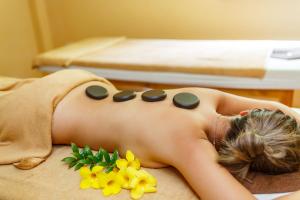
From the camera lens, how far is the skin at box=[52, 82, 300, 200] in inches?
36.8

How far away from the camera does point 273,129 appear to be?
94cm

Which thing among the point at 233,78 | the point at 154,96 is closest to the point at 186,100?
the point at 154,96

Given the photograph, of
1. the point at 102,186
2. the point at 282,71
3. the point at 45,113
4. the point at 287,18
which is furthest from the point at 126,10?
the point at 102,186

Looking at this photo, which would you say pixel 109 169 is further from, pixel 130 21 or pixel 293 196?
pixel 130 21

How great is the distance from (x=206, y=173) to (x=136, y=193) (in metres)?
0.22

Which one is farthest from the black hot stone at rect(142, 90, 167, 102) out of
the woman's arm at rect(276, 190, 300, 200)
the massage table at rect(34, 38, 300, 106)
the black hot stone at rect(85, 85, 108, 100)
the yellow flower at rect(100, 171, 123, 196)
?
the massage table at rect(34, 38, 300, 106)

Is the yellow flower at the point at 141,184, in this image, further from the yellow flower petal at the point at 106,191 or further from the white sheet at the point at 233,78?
the white sheet at the point at 233,78

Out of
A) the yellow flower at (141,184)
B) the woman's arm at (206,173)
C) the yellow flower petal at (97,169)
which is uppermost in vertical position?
the woman's arm at (206,173)

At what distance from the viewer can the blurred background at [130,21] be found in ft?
7.98

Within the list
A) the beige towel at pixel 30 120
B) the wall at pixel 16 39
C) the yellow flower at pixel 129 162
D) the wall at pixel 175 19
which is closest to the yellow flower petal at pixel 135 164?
the yellow flower at pixel 129 162

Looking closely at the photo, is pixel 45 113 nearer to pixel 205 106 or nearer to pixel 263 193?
pixel 205 106

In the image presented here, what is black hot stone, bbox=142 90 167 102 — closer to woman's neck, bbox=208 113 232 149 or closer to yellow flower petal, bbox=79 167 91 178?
woman's neck, bbox=208 113 232 149

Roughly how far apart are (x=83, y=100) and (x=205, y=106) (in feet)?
1.57

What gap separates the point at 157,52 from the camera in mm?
2176
